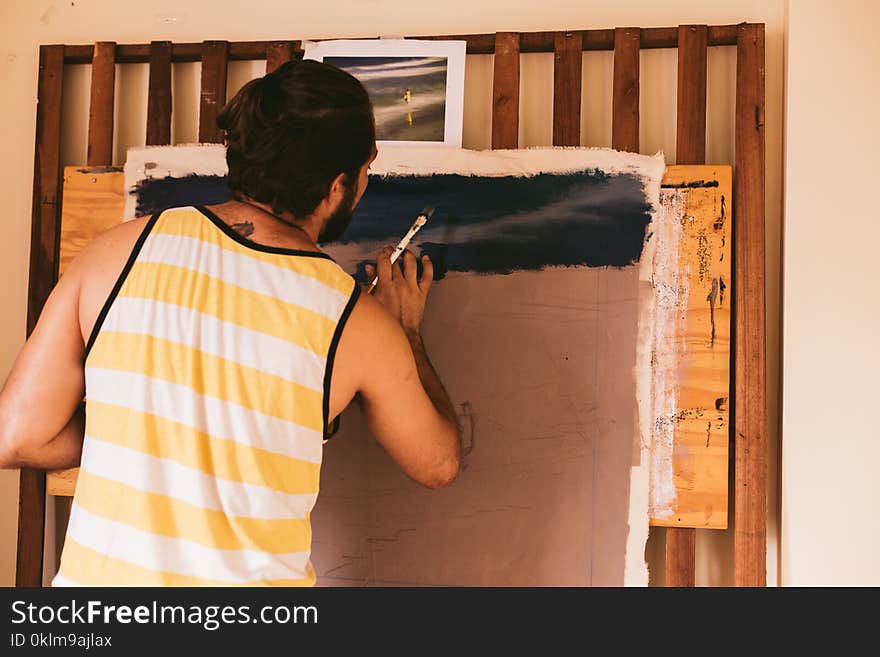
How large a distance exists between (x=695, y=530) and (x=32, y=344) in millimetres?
1152

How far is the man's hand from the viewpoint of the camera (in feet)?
4.45

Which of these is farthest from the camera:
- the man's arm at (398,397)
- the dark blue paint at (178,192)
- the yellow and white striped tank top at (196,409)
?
the dark blue paint at (178,192)

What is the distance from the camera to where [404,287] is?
Answer: 1.41 metres

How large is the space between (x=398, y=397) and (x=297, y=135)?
0.36m

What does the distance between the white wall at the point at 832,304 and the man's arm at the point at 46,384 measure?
119 cm

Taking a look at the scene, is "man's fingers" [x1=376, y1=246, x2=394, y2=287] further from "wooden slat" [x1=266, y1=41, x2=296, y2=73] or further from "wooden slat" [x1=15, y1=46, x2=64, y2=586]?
"wooden slat" [x1=15, y1=46, x2=64, y2=586]

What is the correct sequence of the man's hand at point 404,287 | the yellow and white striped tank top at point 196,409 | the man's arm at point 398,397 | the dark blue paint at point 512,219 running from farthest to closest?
the dark blue paint at point 512,219 → the man's hand at point 404,287 → the man's arm at point 398,397 → the yellow and white striped tank top at point 196,409

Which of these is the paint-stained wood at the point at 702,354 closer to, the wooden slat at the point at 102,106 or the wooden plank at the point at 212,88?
the wooden plank at the point at 212,88

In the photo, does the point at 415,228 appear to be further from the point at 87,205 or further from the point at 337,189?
the point at 87,205

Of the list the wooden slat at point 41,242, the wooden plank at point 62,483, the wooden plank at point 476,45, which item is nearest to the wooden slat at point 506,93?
the wooden plank at point 476,45

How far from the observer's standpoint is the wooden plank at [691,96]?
4.84ft

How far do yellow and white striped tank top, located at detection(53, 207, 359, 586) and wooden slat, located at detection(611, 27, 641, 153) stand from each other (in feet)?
2.60

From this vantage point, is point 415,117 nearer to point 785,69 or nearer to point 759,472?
point 785,69
